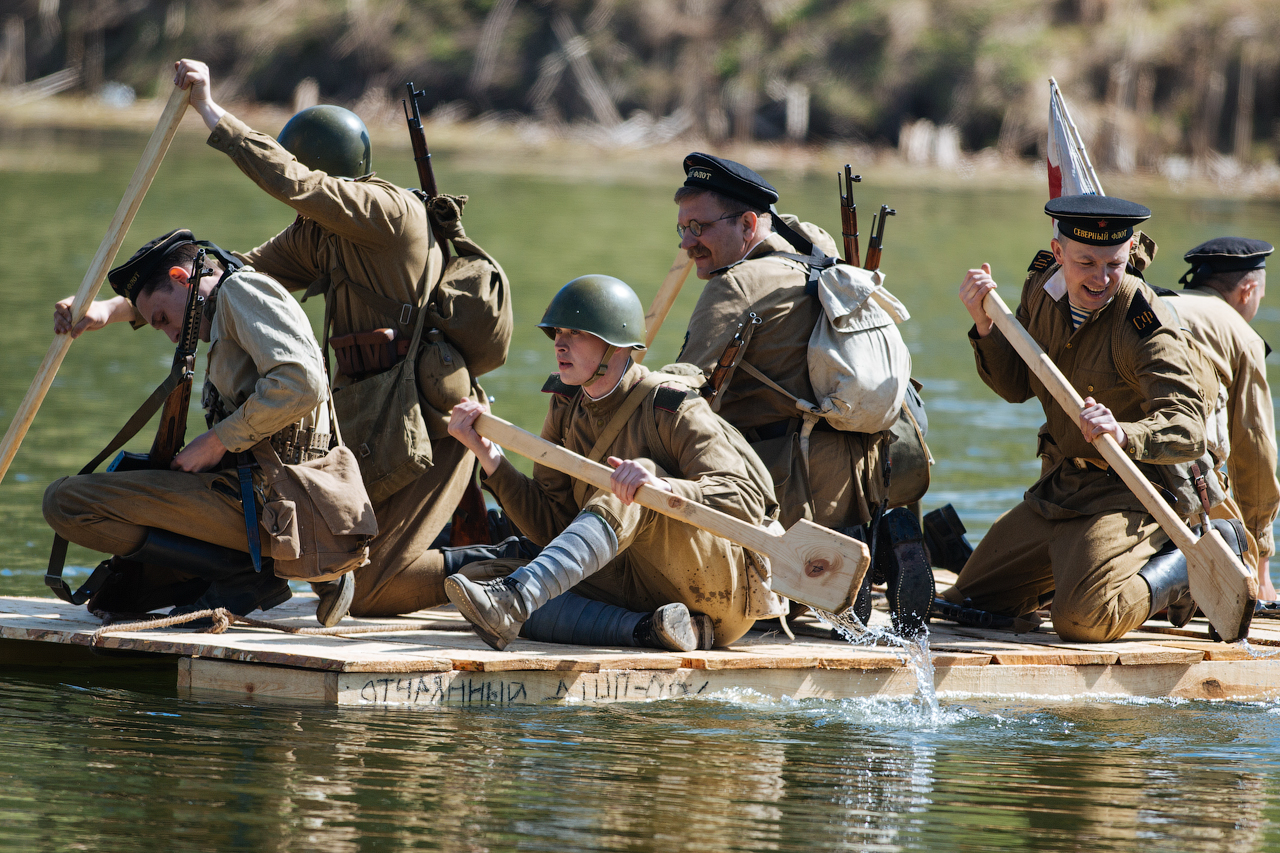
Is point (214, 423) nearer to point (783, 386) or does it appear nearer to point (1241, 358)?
point (783, 386)

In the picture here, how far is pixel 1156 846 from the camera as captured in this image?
17.3 ft

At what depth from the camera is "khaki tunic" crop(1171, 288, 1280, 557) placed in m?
7.93

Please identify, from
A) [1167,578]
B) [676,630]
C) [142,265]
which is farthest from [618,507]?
[1167,578]

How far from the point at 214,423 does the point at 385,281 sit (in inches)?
37.7

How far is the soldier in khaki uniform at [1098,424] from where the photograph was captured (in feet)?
23.0

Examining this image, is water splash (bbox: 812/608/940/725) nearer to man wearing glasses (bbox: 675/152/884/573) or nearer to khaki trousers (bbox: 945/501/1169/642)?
man wearing glasses (bbox: 675/152/884/573)

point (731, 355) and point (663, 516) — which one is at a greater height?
point (731, 355)

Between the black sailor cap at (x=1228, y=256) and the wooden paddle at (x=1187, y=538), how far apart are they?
5.18 feet

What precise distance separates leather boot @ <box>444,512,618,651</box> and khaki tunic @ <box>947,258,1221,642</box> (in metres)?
2.06

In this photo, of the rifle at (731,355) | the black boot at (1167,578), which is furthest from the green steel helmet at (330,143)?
Result: the black boot at (1167,578)

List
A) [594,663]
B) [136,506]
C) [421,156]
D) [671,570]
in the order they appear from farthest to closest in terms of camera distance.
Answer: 1. [421,156]
2. [671,570]
3. [136,506]
4. [594,663]

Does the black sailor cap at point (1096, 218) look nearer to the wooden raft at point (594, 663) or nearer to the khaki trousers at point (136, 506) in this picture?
the wooden raft at point (594, 663)

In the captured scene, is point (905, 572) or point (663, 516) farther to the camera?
point (905, 572)

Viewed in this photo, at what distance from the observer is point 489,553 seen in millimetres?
7664
